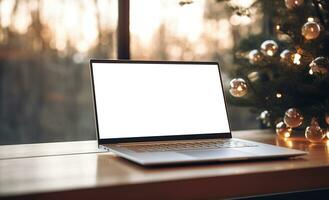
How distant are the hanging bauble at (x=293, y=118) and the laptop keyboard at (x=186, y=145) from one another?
192mm

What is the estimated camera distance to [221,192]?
2.24 feet

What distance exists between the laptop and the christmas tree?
0.50ft

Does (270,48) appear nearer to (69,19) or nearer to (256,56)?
(256,56)

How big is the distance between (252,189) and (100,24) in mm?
890

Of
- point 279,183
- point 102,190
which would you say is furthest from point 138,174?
point 279,183

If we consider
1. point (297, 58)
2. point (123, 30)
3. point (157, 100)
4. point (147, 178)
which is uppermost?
point (123, 30)

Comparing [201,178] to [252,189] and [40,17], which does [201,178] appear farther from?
[40,17]

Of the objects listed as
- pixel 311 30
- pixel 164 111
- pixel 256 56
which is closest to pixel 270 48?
pixel 256 56

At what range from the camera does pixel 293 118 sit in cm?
110

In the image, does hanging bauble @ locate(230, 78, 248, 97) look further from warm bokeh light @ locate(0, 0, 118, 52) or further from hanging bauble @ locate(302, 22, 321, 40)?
warm bokeh light @ locate(0, 0, 118, 52)

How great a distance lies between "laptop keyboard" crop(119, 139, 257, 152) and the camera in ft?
2.89

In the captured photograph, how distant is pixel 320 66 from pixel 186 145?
399mm

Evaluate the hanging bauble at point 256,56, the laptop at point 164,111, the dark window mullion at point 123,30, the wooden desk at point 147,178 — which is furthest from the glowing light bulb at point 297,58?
the dark window mullion at point 123,30

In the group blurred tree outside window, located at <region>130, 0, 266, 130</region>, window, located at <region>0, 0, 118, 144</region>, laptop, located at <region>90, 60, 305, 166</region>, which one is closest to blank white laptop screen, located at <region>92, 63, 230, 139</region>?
laptop, located at <region>90, 60, 305, 166</region>
